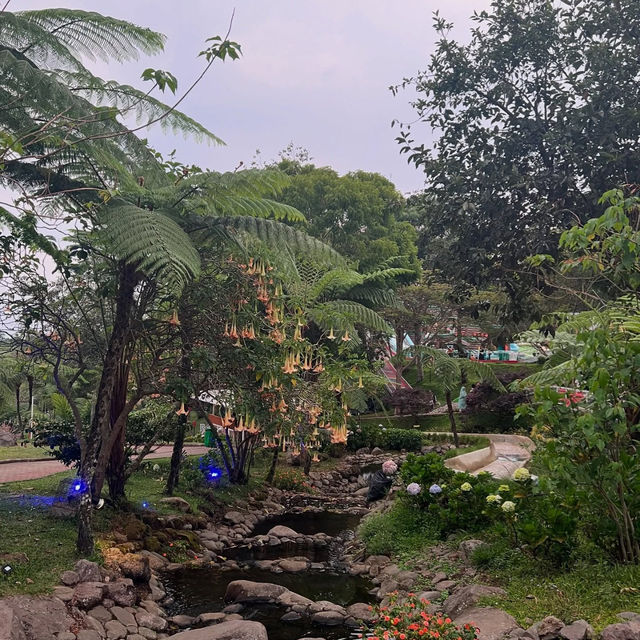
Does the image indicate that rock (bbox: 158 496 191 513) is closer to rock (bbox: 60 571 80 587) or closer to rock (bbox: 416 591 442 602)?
rock (bbox: 60 571 80 587)

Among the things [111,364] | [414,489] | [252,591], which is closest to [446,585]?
[414,489]

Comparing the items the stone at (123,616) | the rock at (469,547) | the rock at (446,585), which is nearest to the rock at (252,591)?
the stone at (123,616)

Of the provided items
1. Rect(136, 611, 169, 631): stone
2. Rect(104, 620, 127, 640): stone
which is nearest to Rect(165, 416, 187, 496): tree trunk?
Rect(136, 611, 169, 631): stone

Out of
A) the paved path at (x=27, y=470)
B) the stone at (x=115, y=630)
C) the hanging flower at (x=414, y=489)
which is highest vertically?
the paved path at (x=27, y=470)

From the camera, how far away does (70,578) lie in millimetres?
5375

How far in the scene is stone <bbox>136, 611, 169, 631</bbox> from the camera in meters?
5.30

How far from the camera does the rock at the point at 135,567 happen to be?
19.7 ft

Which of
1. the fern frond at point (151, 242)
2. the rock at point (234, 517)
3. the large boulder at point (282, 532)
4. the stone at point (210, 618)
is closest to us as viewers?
the fern frond at point (151, 242)

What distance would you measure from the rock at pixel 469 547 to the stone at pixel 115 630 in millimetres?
3479

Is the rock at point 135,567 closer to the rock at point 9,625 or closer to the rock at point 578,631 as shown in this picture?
the rock at point 9,625

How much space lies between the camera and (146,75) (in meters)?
3.66

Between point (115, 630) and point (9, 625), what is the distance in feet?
3.52

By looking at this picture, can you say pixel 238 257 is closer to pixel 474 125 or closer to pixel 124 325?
pixel 124 325

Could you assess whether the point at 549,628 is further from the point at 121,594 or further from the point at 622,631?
the point at 121,594
